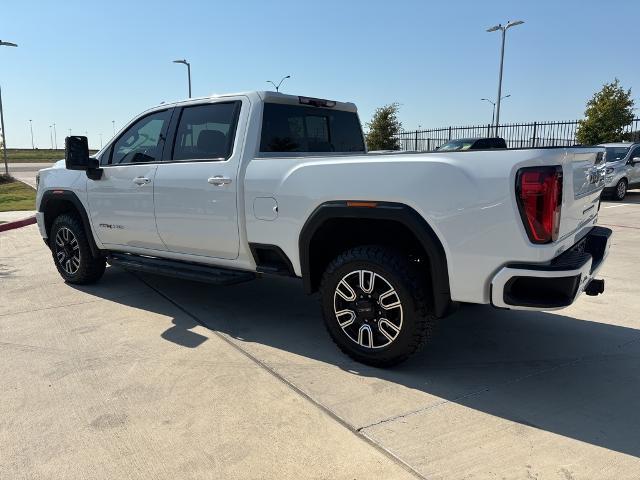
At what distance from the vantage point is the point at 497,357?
149 inches

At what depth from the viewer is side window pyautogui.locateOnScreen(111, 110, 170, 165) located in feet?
15.8

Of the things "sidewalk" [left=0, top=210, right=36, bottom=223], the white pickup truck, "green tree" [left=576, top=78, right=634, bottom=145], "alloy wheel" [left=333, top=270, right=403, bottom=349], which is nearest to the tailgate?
the white pickup truck

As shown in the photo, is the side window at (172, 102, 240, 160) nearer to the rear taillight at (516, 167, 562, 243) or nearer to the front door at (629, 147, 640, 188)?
the rear taillight at (516, 167, 562, 243)

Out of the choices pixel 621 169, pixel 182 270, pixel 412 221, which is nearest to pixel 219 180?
pixel 182 270

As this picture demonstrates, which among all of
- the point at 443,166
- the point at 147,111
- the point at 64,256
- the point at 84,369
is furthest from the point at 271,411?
the point at 64,256

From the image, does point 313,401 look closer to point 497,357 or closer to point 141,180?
point 497,357

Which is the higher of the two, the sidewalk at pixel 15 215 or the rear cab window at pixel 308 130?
the rear cab window at pixel 308 130

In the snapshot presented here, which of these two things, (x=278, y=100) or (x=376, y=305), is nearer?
(x=376, y=305)

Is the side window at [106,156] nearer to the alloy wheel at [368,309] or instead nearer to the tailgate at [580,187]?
the alloy wheel at [368,309]

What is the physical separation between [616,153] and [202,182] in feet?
50.5

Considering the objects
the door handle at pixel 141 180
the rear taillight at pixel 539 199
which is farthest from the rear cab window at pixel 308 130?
the rear taillight at pixel 539 199

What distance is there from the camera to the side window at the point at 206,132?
4.27m

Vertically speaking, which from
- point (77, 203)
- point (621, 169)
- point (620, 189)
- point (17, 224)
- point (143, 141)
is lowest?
point (17, 224)

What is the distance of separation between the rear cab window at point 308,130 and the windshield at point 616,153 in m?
13.3
